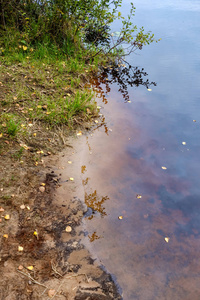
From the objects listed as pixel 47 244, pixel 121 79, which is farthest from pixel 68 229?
pixel 121 79

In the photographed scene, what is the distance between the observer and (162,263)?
8.79ft

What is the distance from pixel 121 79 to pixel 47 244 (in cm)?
475

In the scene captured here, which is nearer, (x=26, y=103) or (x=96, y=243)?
(x=96, y=243)

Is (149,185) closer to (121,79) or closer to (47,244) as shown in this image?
(47,244)

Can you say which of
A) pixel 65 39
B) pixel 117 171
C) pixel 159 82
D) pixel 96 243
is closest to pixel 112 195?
pixel 117 171

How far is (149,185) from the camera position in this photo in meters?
3.59

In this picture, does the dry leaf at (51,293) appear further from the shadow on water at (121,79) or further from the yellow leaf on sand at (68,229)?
the shadow on water at (121,79)

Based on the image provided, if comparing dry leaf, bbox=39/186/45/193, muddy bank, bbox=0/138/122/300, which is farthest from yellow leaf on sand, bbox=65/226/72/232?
dry leaf, bbox=39/186/45/193

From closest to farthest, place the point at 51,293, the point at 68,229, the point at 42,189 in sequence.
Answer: the point at 51,293 < the point at 68,229 < the point at 42,189

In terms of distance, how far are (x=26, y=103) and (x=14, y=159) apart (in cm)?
145

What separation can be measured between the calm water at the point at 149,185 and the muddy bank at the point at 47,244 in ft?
0.57

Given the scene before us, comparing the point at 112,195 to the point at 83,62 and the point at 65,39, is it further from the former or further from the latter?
the point at 65,39

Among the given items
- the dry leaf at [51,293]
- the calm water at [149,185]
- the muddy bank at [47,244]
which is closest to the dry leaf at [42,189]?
the muddy bank at [47,244]

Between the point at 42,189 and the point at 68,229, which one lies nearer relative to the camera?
the point at 68,229
